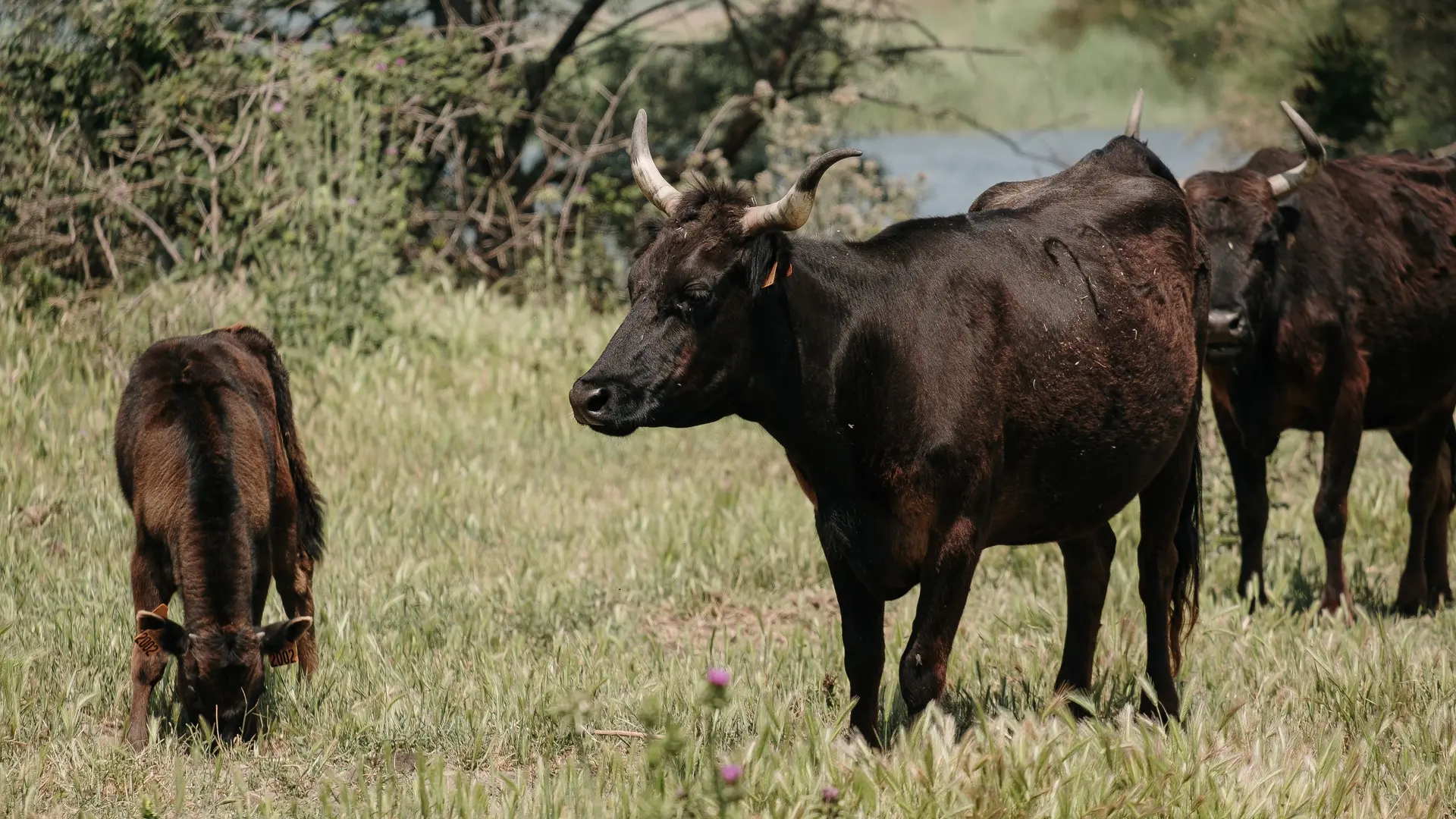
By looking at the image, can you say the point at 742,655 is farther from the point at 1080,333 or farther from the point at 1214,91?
the point at 1214,91

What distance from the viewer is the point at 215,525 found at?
5617 mm

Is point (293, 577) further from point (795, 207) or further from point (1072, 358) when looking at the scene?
point (1072, 358)

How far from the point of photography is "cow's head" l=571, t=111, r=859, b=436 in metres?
4.60

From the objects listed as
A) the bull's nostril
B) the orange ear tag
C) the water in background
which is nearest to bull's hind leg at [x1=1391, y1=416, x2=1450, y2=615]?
the bull's nostril

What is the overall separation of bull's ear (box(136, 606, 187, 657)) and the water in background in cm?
1466

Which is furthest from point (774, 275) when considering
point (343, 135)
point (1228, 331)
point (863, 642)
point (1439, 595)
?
point (343, 135)

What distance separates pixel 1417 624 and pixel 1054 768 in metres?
3.39

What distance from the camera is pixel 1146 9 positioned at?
18453 millimetres

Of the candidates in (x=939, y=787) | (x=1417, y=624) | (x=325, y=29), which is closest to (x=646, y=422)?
(x=939, y=787)

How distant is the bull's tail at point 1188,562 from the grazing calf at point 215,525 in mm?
3196

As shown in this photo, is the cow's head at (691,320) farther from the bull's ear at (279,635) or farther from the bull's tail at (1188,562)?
the bull's tail at (1188,562)

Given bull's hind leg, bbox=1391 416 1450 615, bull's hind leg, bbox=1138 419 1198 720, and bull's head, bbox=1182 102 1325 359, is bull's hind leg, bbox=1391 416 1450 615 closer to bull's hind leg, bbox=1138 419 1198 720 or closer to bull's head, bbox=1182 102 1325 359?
bull's head, bbox=1182 102 1325 359

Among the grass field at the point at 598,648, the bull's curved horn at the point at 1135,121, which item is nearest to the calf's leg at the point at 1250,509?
the grass field at the point at 598,648

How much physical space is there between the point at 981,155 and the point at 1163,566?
27885 mm
